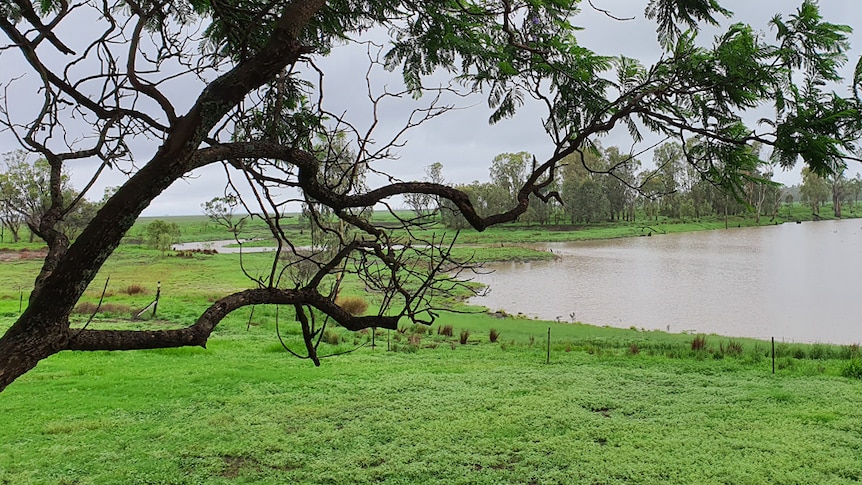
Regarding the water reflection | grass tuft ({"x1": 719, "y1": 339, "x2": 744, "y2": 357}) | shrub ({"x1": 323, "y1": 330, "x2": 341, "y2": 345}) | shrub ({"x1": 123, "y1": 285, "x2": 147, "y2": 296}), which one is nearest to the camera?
grass tuft ({"x1": 719, "y1": 339, "x2": 744, "y2": 357})

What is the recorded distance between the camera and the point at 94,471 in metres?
4.05

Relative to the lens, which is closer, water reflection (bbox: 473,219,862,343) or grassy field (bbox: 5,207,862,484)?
grassy field (bbox: 5,207,862,484)

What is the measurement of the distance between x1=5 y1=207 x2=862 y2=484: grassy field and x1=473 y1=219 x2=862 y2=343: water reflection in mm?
3760

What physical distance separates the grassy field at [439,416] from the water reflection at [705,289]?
3.76 m

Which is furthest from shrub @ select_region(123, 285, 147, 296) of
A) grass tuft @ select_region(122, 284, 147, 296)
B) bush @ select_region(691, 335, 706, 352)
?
bush @ select_region(691, 335, 706, 352)

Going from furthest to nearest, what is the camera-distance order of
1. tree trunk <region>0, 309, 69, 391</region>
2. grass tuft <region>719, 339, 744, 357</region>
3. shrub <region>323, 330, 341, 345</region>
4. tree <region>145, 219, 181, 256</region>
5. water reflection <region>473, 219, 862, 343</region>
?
tree <region>145, 219, 181, 256</region>, water reflection <region>473, 219, 862, 343</region>, shrub <region>323, 330, 341, 345</region>, grass tuft <region>719, 339, 744, 357</region>, tree trunk <region>0, 309, 69, 391</region>

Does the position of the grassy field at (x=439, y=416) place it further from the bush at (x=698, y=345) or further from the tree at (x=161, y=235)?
the tree at (x=161, y=235)

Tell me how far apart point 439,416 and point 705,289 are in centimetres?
1392

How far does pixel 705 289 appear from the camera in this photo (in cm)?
1664

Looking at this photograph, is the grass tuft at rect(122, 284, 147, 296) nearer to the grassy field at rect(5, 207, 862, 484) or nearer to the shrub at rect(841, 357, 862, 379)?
the grassy field at rect(5, 207, 862, 484)

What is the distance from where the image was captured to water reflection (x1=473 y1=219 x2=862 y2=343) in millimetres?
12617

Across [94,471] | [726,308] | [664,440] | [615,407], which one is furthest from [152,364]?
[726,308]

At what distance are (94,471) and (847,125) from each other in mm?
4896

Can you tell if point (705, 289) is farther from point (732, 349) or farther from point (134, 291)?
point (134, 291)
